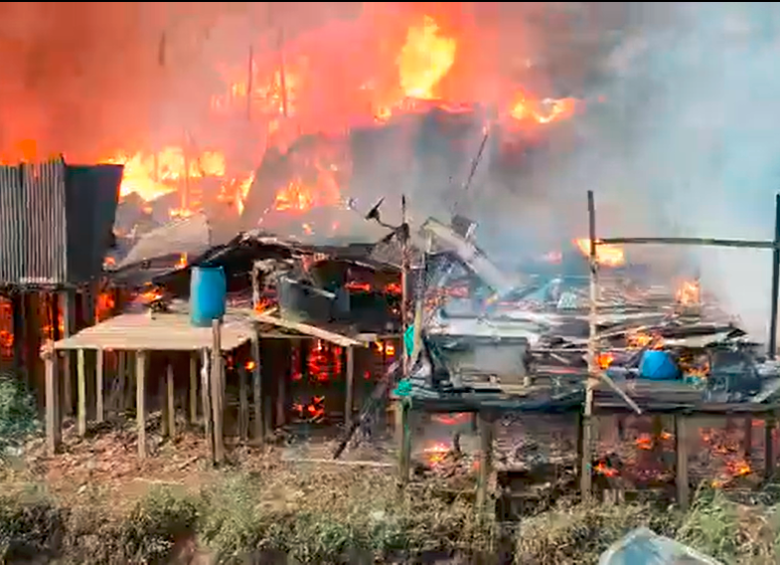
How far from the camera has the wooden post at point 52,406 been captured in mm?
8780

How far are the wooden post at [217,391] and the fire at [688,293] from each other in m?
4.29

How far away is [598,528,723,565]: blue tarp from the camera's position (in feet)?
19.5

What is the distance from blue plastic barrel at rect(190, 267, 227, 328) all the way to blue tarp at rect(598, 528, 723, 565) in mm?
4397

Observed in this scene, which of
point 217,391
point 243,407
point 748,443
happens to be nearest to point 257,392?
point 243,407

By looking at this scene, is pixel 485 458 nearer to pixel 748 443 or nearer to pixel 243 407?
pixel 748 443

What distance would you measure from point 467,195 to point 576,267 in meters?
2.93

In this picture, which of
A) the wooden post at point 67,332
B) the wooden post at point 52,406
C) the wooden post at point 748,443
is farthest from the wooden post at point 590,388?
the wooden post at point 67,332

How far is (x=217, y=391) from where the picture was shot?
334 inches

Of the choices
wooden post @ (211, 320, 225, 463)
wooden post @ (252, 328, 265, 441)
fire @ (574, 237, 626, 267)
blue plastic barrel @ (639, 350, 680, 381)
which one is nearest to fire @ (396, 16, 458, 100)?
fire @ (574, 237, 626, 267)

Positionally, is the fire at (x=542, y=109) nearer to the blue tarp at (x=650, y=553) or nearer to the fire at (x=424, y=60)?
the fire at (x=424, y=60)

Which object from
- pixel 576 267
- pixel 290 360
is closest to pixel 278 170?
pixel 576 267

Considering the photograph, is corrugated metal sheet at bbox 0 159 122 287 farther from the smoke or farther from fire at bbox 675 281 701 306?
fire at bbox 675 281 701 306

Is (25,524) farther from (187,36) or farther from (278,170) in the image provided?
(278,170)

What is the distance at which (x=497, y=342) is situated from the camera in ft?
24.3
